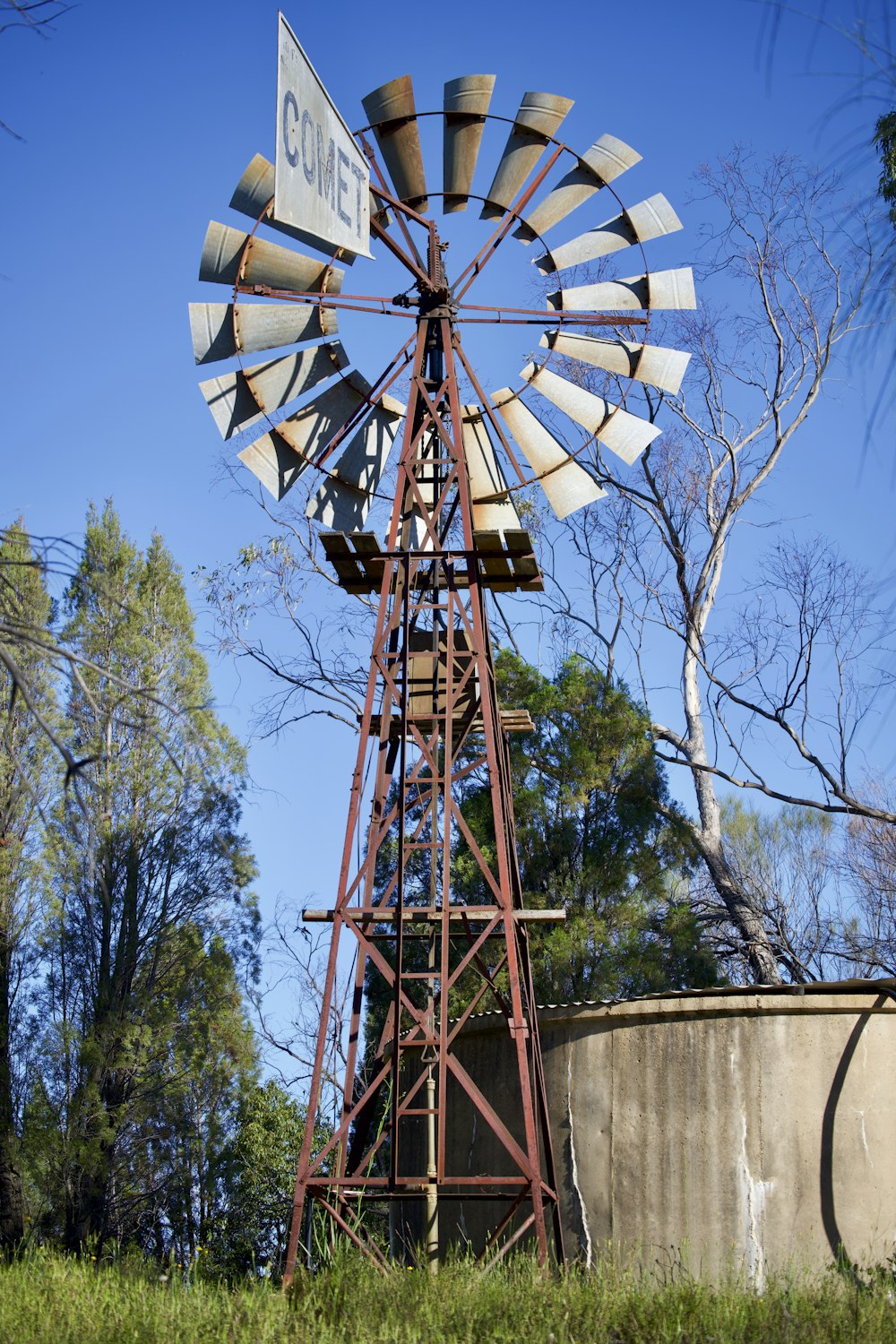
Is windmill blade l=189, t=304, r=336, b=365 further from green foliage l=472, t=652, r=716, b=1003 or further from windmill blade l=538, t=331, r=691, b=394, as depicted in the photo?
green foliage l=472, t=652, r=716, b=1003

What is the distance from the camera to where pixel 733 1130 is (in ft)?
28.2

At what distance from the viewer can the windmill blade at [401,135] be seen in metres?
10.3

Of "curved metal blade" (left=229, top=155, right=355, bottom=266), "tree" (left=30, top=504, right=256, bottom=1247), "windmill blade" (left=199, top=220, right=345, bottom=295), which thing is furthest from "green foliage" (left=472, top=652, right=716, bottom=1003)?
"curved metal blade" (left=229, top=155, right=355, bottom=266)

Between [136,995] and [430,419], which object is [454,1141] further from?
[136,995]

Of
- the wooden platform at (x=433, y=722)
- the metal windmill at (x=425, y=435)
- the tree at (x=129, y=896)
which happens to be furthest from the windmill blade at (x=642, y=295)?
the tree at (x=129, y=896)

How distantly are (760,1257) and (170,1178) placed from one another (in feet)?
39.1

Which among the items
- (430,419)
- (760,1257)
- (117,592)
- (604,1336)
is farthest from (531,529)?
(604,1336)

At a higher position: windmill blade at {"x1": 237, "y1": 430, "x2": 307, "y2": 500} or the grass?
windmill blade at {"x1": 237, "y1": 430, "x2": 307, "y2": 500}

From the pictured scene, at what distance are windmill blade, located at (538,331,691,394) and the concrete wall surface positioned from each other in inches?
185

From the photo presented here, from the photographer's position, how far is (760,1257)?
8.24m

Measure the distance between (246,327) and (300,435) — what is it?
909mm

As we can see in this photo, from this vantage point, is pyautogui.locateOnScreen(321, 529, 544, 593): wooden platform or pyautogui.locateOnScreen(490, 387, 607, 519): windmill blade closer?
pyautogui.locateOnScreen(321, 529, 544, 593): wooden platform

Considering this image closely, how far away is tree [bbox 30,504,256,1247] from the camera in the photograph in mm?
18219

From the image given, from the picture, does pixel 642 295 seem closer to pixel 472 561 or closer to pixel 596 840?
pixel 472 561
